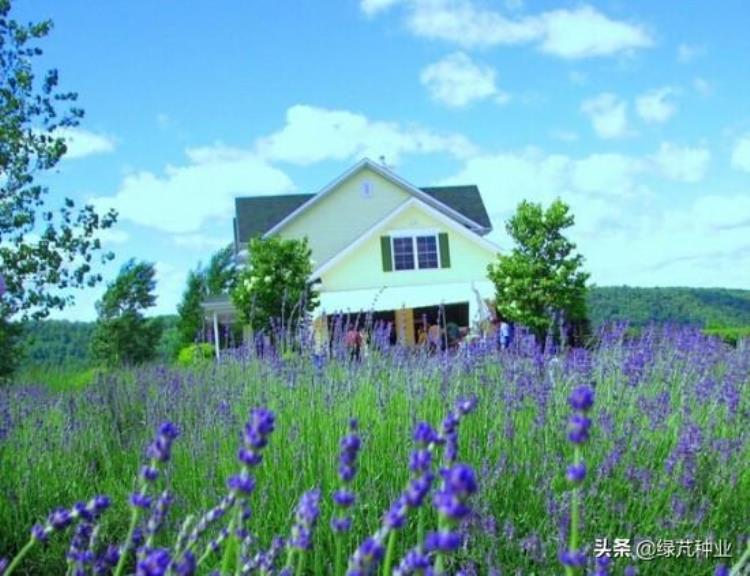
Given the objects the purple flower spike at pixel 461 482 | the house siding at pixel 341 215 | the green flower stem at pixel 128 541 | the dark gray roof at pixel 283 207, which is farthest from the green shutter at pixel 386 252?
the purple flower spike at pixel 461 482

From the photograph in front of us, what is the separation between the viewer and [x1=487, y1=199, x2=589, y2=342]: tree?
953 inches

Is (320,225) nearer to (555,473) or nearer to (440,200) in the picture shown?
(440,200)

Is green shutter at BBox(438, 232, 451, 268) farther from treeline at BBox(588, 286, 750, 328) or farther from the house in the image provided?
treeline at BBox(588, 286, 750, 328)

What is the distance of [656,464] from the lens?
4.71m

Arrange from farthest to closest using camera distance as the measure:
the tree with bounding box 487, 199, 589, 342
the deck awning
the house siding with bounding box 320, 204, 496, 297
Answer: the house siding with bounding box 320, 204, 496, 297 → the deck awning → the tree with bounding box 487, 199, 589, 342

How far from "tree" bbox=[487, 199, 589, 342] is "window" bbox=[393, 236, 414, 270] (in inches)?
222

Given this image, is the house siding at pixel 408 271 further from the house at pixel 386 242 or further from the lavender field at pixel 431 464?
the lavender field at pixel 431 464

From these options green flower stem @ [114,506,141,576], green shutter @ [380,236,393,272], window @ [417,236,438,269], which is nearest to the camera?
green flower stem @ [114,506,141,576]

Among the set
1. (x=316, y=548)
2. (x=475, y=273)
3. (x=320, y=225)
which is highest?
(x=320, y=225)

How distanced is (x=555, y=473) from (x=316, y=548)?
4.09 feet

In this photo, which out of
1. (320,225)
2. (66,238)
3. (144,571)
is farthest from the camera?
(320,225)

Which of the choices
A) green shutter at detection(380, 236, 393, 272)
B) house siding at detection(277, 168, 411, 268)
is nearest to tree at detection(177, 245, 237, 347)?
house siding at detection(277, 168, 411, 268)

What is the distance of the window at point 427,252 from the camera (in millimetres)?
30250

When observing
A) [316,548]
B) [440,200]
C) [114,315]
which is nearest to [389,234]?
[440,200]
